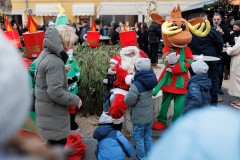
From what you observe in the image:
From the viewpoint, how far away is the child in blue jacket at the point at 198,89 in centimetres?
301

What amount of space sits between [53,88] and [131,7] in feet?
71.4

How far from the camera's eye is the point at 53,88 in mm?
2232

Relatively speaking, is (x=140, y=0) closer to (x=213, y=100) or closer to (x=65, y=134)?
(x=213, y=100)

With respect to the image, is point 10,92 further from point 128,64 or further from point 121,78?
point 128,64

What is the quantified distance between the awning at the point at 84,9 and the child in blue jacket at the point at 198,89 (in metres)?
20.6

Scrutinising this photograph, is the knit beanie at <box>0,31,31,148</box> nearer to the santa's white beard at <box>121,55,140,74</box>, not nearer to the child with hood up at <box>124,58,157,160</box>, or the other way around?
the child with hood up at <box>124,58,157,160</box>

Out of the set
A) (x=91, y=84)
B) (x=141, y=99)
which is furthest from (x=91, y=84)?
(x=141, y=99)

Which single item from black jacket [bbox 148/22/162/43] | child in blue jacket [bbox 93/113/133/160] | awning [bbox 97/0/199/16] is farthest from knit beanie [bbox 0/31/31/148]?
awning [bbox 97/0/199/16]

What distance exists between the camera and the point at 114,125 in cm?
364

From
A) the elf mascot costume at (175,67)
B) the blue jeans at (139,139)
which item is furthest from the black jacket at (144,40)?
the blue jeans at (139,139)

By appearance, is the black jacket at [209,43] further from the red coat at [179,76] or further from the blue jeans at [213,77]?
the red coat at [179,76]

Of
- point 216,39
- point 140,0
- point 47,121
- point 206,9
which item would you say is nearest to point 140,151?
point 47,121

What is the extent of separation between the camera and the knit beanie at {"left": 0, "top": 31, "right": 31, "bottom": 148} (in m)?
0.53

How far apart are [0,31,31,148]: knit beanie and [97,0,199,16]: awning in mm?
22430
